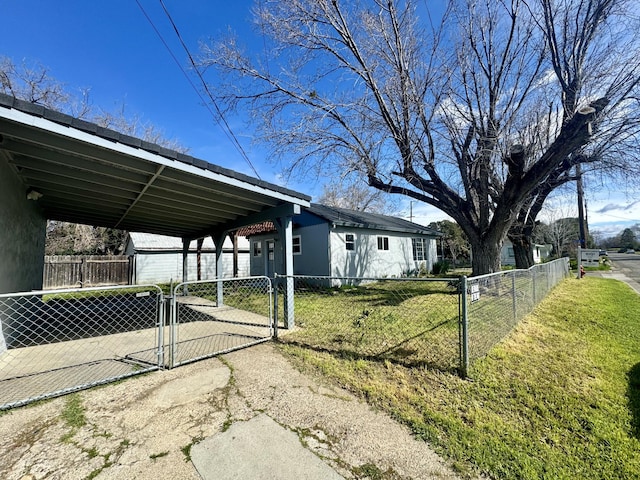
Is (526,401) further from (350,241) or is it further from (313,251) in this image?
(350,241)

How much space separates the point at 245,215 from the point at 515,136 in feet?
27.5

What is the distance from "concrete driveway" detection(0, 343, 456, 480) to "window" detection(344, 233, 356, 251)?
9585 millimetres

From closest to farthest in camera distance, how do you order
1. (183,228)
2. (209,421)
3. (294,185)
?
(209,421) < (183,228) < (294,185)

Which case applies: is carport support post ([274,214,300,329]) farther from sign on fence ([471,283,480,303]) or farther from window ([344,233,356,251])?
window ([344,233,356,251])

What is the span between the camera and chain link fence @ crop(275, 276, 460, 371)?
4219 millimetres

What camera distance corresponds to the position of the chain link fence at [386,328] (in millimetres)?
4219

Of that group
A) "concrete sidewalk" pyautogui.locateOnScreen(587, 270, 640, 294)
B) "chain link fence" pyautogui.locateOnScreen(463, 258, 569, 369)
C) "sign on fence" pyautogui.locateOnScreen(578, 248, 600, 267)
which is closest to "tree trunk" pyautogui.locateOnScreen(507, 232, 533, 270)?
"concrete sidewalk" pyautogui.locateOnScreen(587, 270, 640, 294)

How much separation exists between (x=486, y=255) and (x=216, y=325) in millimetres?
7964

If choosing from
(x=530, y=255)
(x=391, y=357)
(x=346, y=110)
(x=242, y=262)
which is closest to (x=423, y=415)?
(x=391, y=357)

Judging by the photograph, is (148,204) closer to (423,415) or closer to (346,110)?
(346,110)

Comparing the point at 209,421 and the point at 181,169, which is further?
the point at 181,169

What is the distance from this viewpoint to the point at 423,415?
2.77m

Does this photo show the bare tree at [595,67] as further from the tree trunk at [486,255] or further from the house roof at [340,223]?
the house roof at [340,223]

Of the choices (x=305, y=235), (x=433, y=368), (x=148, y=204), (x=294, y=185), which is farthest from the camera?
(x=305, y=235)
